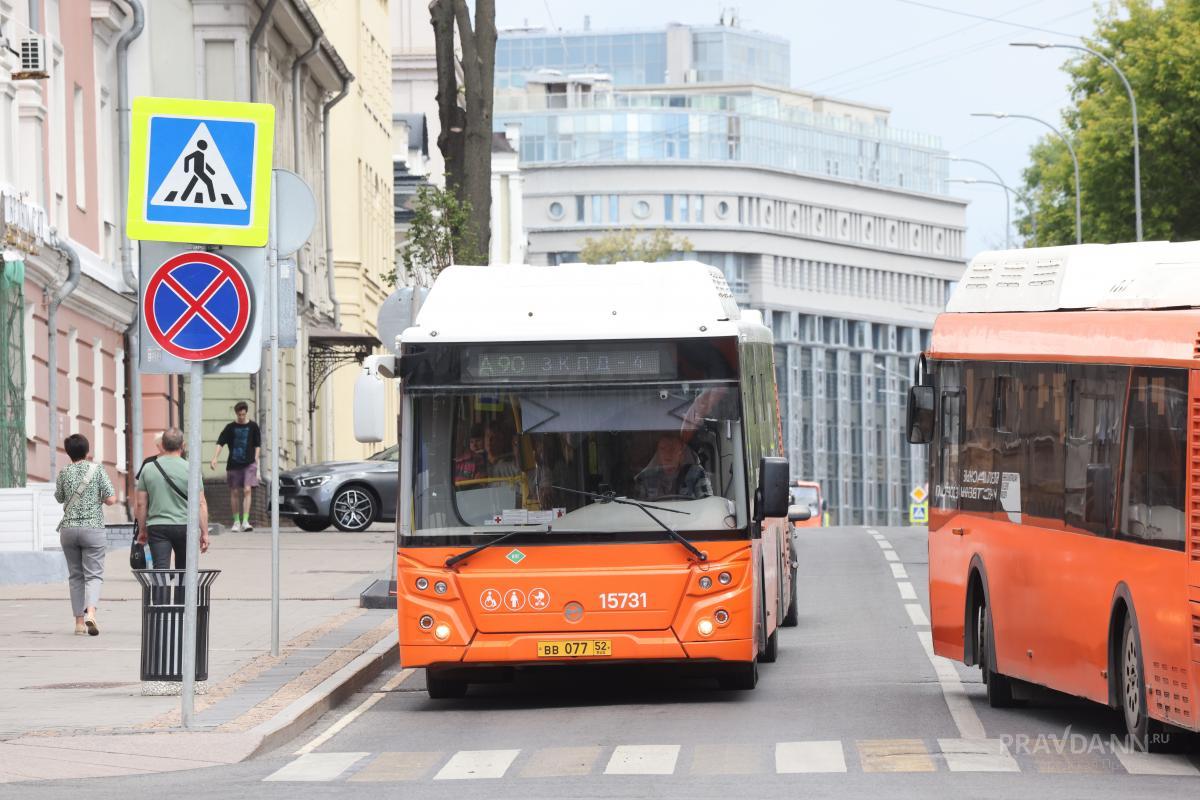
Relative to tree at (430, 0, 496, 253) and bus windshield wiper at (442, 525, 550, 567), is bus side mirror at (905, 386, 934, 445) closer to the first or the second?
bus windshield wiper at (442, 525, 550, 567)

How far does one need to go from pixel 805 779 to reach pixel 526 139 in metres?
156

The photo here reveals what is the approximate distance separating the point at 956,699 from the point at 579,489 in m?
2.78

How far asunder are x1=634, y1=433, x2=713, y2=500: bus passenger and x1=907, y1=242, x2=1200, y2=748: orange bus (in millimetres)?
1807

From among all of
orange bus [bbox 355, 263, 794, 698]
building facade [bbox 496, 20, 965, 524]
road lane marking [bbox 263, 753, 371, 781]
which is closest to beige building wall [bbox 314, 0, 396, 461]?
orange bus [bbox 355, 263, 794, 698]

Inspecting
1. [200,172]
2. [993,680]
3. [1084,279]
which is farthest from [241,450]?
[1084,279]

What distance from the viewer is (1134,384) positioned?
42.3 feet

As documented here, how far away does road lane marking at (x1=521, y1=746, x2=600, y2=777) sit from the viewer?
12445 mm

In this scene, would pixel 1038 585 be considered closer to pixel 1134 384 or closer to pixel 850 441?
pixel 1134 384

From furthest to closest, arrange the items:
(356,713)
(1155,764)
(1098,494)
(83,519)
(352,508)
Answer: (352,508) → (83,519) → (356,713) → (1098,494) → (1155,764)

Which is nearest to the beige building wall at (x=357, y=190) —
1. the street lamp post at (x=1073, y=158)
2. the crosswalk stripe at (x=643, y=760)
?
the street lamp post at (x=1073, y=158)

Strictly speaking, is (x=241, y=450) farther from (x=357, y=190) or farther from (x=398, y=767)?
(x=357, y=190)

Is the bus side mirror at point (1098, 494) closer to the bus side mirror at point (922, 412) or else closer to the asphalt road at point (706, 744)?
the asphalt road at point (706, 744)

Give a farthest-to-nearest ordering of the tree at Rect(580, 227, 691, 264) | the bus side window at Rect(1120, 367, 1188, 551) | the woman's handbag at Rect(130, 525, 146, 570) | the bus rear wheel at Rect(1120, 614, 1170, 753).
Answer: the tree at Rect(580, 227, 691, 264)
the woman's handbag at Rect(130, 525, 146, 570)
the bus rear wheel at Rect(1120, 614, 1170, 753)
the bus side window at Rect(1120, 367, 1188, 551)

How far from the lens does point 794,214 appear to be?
171m
